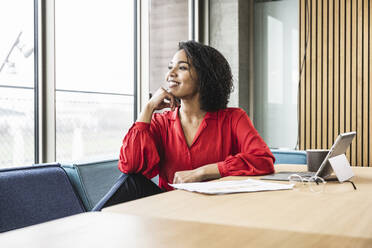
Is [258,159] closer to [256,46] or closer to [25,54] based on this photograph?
[25,54]

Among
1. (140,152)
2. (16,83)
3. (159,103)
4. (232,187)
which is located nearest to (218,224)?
(232,187)

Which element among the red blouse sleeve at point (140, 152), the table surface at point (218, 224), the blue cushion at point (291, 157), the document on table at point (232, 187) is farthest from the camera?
the blue cushion at point (291, 157)

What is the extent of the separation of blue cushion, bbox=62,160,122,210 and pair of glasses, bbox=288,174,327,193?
1.05 metres

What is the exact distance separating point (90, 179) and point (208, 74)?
88 cm

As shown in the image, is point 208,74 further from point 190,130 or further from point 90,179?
point 90,179

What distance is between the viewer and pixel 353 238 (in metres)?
0.94

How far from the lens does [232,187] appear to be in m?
1.63

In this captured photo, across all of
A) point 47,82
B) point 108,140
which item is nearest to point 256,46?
point 108,140

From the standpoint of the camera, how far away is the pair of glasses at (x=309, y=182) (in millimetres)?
1643

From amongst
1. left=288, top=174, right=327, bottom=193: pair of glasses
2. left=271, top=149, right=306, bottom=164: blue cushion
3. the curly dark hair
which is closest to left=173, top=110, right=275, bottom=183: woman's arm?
left=288, top=174, right=327, bottom=193: pair of glasses

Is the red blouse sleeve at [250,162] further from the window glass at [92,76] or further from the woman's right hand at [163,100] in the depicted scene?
the window glass at [92,76]

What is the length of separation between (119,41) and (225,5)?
1639mm

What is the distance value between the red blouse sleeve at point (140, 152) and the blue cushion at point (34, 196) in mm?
308

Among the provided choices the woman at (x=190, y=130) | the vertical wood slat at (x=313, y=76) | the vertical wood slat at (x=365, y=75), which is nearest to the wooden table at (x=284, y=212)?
the woman at (x=190, y=130)
